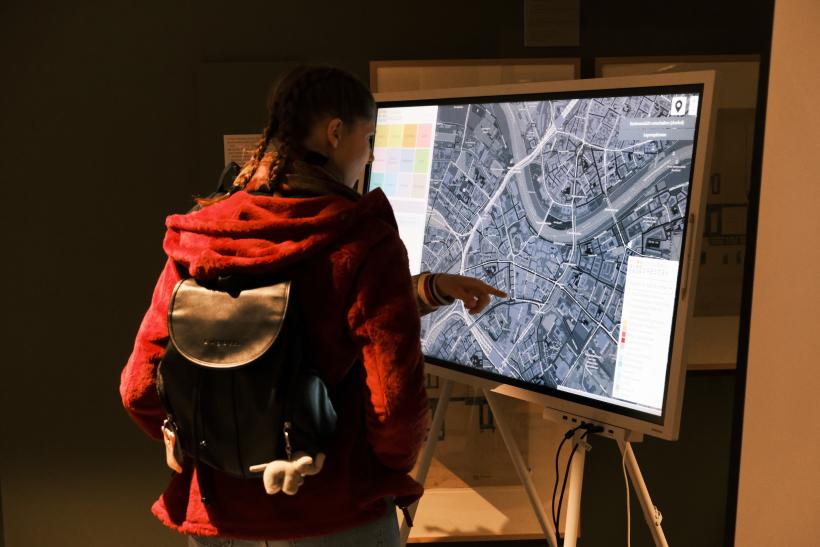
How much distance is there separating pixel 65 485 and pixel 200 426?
177 centimetres

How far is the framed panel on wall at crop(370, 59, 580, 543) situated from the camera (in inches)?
108

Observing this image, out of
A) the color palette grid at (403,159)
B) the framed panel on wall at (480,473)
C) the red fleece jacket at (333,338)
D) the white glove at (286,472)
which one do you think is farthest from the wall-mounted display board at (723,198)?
the white glove at (286,472)

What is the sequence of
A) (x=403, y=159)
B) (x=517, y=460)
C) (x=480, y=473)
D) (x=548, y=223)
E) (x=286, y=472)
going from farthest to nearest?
1. (x=480, y=473)
2. (x=403, y=159)
3. (x=517, y=460)
4. (x=548, y=223)
5. (x=286, y=472)

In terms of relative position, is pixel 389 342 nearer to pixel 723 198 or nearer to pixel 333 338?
pixel 333 338

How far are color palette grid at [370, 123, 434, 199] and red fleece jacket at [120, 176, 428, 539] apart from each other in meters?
0.80

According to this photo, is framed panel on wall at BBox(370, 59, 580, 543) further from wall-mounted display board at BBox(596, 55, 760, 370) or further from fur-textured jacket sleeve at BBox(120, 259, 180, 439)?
fur-textured jacket sleeve at BBox(120, 259, 180, 439)

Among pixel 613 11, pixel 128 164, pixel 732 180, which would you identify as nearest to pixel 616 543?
pixel 732 180

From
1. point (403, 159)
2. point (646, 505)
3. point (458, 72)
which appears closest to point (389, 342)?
point (646, 505)

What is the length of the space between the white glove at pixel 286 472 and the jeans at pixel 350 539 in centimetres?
13

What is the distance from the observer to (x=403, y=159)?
2.20m

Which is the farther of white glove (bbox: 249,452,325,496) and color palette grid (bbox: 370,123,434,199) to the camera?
color palette grid (bbox: 370,123,434,199)

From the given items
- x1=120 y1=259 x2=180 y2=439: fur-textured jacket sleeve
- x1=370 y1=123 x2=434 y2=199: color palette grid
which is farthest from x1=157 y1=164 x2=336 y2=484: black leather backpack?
x1=370 y1=123 x2=434 y2=199: color palette grid

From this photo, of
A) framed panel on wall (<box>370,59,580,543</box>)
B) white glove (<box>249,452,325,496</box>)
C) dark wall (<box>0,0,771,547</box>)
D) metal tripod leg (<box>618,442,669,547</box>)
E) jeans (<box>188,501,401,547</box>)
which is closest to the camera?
white glove (<box>249,452,325,496</box>)

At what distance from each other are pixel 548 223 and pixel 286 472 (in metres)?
0.94
